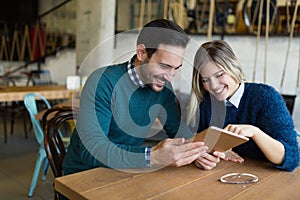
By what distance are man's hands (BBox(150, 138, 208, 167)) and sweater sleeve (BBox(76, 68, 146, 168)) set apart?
52mm

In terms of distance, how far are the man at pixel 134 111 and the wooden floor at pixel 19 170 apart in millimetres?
1542

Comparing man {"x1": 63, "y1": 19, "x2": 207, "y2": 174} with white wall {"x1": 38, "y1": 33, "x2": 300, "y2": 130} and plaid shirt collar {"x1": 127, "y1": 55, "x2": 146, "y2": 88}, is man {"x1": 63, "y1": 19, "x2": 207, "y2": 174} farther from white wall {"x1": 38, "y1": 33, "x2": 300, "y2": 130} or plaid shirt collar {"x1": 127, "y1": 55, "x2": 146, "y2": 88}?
white wall {"x1": 38, "y1": 33, "x2": 300, "y2": 130}

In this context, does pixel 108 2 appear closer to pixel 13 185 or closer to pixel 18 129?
pixel 18 129

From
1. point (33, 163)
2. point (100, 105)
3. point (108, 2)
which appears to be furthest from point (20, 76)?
point (100, 105)

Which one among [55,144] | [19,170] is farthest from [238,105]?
[19,170]

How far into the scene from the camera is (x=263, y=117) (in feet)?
4.81

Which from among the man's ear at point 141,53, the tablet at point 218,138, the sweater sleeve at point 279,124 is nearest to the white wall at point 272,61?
the sweater sleeve at point 279,124

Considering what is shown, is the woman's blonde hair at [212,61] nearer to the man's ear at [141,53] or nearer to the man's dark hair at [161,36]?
the man's dark hair at [161,36]

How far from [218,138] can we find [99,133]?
447 millimetres

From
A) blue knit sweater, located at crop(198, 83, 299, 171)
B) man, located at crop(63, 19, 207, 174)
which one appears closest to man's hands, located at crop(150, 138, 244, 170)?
man, located at crop(63, 19, 207, 174)

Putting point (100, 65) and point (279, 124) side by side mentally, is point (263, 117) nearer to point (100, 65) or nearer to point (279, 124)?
point (279, 124)

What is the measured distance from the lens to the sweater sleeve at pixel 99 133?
3.91 ft

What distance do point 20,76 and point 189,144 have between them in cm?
651

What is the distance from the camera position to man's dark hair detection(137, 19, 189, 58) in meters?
1.32
